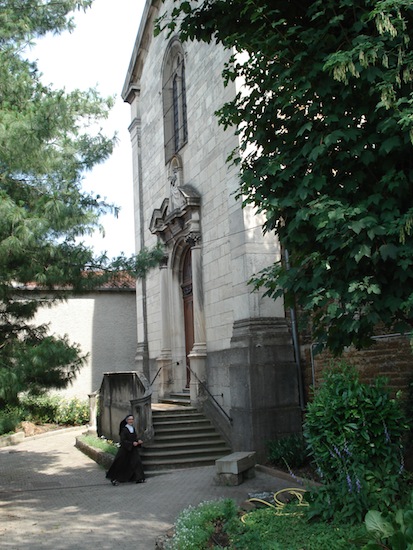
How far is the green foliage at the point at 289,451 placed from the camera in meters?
10.6

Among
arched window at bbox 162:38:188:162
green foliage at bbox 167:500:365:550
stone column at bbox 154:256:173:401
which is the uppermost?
arched window at bbox 162:38:188:162

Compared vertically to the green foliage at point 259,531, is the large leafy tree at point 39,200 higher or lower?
higher

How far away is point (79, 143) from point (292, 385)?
19.5ft

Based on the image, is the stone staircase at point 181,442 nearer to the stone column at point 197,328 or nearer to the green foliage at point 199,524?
the stone column at point 197,328

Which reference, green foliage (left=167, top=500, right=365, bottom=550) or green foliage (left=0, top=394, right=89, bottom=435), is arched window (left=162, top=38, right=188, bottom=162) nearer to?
green foliage (left=0, top=394, right=89, bottom=435)

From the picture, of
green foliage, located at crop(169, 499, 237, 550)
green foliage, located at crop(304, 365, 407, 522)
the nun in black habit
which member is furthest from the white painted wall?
green foliage, located at crop(304, 365, 407, 522)

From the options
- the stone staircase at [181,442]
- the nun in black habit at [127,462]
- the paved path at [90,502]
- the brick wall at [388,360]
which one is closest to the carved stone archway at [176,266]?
the stone staircase at [181,442]

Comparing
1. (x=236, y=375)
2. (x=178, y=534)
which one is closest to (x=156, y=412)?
(x=236, y=375)

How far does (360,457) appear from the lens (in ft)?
21.5

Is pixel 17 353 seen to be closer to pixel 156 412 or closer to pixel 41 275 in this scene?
pixel 41 275

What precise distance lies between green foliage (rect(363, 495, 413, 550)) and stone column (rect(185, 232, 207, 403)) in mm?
9480

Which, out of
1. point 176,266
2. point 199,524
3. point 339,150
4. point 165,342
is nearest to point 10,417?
point 199,524

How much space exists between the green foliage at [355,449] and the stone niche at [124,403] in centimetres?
664

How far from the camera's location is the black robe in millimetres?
11648
